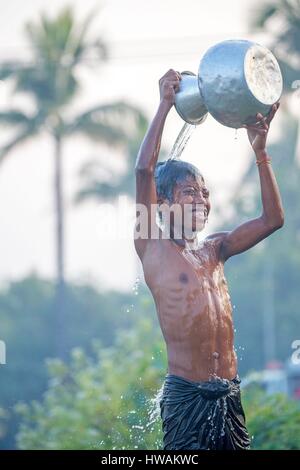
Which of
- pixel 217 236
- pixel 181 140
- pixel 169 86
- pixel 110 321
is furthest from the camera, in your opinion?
pixel 110 321

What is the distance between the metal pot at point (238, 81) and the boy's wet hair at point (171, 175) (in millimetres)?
363

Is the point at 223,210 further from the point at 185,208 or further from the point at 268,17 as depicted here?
the point at 185,208

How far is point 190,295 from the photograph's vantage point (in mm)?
6512

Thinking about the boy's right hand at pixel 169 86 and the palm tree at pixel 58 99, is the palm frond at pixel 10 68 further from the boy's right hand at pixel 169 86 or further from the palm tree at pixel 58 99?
the boy's right hand at pixel 169 86

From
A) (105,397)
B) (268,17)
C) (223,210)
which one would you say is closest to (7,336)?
(223,210)

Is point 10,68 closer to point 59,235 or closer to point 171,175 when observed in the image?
point 59,235

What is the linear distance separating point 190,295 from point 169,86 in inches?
41.5

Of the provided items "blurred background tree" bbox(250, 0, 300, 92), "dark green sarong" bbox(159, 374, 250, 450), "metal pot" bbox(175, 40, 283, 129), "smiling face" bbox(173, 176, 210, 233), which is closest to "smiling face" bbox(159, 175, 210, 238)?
"smiling face" bbox(173, 176, 210, 233)

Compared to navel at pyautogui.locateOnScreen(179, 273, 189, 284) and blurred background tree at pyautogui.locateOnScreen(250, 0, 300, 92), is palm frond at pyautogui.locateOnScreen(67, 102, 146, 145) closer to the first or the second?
blurred background tree at pyautogui.locateOnScreen(250, 0, 300, 92)

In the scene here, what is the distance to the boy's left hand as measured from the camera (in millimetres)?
6438

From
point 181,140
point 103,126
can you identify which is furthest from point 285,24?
point 181,140

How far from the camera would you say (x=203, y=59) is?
643cm

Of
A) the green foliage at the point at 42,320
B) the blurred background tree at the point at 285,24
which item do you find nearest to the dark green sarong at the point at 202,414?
the blurred background tree at the point at 285,24

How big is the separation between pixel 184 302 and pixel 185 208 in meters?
0.49
